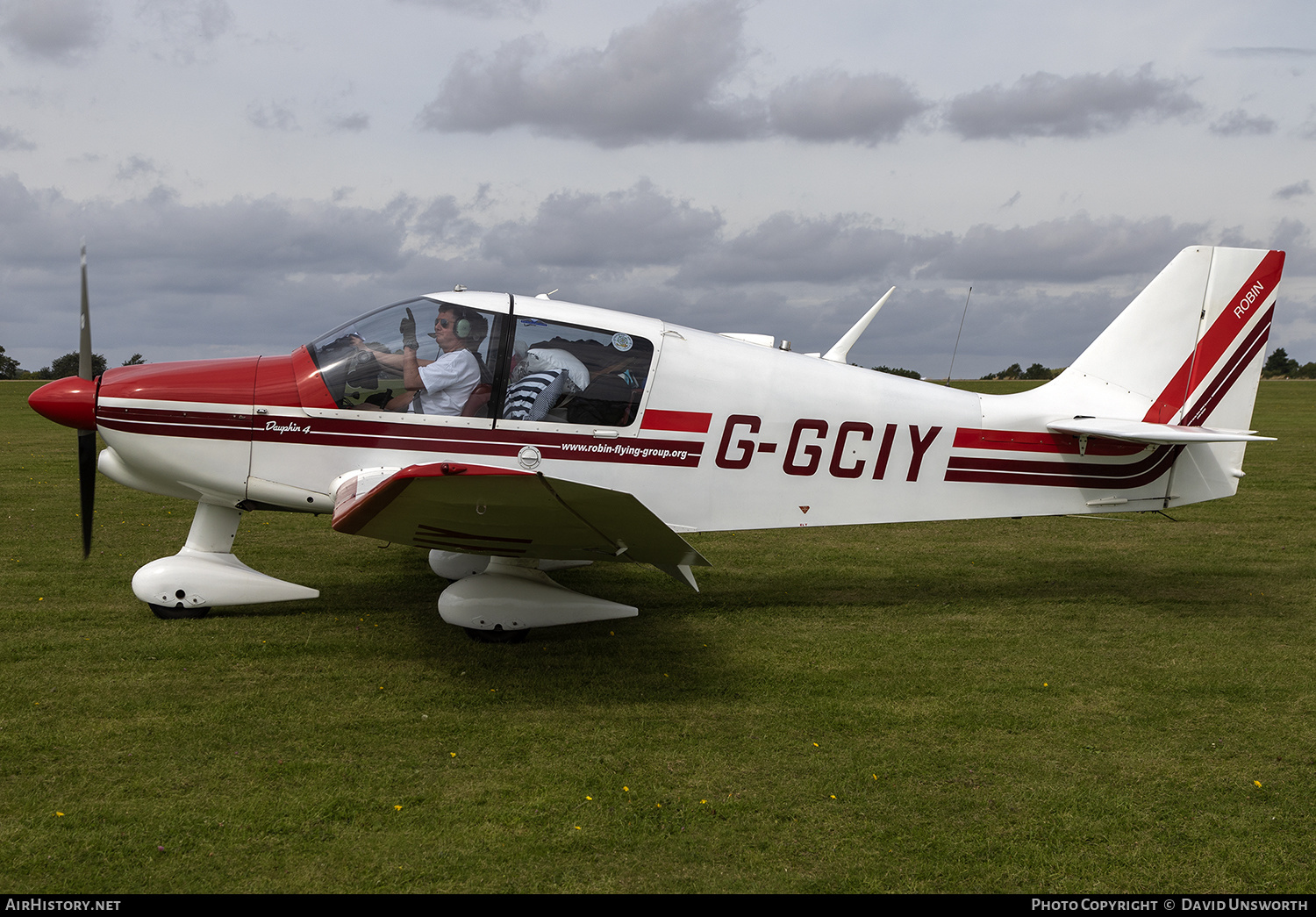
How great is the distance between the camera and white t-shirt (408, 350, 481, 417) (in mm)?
5504

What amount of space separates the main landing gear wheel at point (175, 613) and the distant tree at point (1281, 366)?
89.4 m

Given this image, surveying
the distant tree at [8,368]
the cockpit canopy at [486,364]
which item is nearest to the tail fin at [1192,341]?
the cockpit canopy at [486,364]

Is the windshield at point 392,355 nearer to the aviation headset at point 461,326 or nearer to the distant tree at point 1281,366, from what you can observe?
the aviation headset at point 461,326

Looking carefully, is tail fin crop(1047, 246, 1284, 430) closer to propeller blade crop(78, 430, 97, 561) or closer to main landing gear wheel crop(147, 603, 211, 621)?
main landing gear wheel crop(147, 603, 211, 621)

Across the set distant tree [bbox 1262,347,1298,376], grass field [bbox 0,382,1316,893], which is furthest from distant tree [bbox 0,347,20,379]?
distant tree [bbox 1262,347,1298,376]

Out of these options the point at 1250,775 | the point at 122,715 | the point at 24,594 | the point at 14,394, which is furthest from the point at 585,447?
the point at 14,394

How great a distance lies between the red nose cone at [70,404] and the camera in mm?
5438

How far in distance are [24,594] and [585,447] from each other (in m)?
4.24

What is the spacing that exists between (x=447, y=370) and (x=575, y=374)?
0.78 m

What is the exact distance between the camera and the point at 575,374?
5.59 meters

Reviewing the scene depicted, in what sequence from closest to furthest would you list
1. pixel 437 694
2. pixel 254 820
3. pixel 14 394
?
pixel 254 820
pixel 437 694
pixel 14 394

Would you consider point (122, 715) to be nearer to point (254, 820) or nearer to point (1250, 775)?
point (254, 820)

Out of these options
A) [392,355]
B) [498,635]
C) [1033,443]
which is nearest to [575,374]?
[392,355]

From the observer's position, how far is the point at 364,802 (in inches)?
144
